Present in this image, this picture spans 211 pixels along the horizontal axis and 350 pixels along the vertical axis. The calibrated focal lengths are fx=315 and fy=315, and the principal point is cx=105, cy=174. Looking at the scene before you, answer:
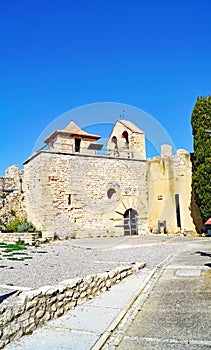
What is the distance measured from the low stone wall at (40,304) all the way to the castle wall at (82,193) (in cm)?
1166

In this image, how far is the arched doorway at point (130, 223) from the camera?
20398 millimetres

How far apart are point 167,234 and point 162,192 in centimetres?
274

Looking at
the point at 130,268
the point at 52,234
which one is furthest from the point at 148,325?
the point at 52,234

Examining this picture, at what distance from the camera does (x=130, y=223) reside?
20.6 metres

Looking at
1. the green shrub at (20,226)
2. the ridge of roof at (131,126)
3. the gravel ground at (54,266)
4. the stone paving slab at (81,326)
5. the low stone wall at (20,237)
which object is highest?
the ridge of roof at (131,126)


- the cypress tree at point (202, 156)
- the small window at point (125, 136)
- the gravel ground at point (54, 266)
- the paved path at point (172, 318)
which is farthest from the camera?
the small window at point (125, 136)

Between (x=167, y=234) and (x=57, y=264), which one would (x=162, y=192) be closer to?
(x=167, y=234)

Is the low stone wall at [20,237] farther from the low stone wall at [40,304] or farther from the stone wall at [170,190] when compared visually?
the low stone wall at [40,304]

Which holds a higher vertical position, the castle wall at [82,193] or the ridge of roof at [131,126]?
the ridge of roof at [131,126]

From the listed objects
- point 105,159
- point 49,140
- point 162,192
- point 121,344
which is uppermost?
point 49,140

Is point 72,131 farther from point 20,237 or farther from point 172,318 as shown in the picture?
point 172,318

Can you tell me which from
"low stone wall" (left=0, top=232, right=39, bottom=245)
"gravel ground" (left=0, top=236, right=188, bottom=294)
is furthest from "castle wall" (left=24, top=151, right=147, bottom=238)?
"gravel ground" (left=0, top=236, right=188, bottom=294)

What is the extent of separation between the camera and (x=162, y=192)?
68.2 feet

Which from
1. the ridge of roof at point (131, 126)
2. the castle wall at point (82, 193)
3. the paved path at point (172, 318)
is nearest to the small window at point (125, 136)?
the ridge of roof at point (131, 126)
